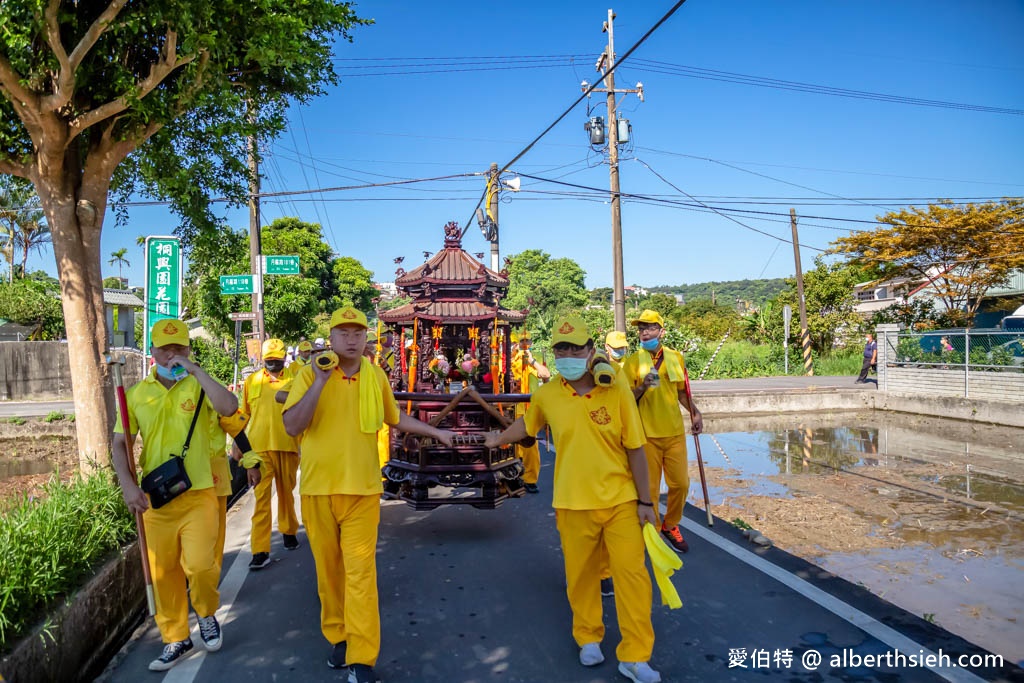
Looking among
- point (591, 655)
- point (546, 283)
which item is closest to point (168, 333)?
point (591, 655)

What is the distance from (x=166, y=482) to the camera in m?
3.98

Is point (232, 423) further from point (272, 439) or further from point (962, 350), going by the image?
point (962, 350)

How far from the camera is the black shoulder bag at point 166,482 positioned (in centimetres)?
398

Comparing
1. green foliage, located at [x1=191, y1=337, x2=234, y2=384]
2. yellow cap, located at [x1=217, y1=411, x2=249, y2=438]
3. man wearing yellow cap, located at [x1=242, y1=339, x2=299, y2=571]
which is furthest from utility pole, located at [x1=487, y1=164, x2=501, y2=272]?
yellow cap, located at [x1=217, y1=411, x2=249, y2=438]

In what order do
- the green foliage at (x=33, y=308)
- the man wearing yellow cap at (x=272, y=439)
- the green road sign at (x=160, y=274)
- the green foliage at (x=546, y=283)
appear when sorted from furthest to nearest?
1. the green foliage at (x=546, y=283)
2. the green foliage at (x=33, y=308)
3. the green road sign at (x=160, y=274)
4. the man wearing yellow cap at (x=272, y=439)

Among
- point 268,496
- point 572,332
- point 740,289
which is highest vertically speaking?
point 740,289

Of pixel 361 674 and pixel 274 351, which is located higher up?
pixel 274 351

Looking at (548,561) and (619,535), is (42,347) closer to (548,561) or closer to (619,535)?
(548,561)

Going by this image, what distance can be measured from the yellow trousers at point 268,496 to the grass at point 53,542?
1.00m

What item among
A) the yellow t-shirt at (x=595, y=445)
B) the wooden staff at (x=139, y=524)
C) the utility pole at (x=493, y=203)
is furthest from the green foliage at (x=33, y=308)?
the yellow t-shirt at (x=595, y=445)

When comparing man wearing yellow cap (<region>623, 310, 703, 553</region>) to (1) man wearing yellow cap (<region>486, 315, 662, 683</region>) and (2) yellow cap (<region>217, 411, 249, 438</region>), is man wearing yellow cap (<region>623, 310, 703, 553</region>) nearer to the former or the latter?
(1) man wearing yellow cap (<region>486, 315, 662, 683</region>)

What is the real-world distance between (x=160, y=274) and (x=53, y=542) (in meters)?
4.89

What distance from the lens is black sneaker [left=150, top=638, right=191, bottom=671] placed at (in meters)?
3.94

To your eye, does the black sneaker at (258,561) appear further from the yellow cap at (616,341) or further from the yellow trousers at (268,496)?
the yellow cap at (616,341)
